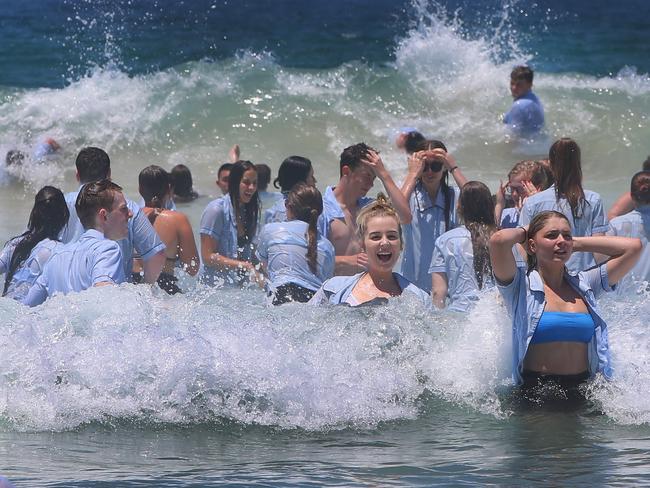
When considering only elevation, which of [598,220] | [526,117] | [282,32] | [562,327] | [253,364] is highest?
[282,32]

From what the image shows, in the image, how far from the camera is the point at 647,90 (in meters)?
18.7

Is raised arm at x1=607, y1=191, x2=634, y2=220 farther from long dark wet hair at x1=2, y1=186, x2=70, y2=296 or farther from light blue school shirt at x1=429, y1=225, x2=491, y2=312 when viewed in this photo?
long dark wet hair at x1=2, y1=186, x2=70, y2=296

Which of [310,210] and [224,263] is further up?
[310,210]

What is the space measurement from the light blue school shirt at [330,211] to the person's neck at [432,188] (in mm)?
390

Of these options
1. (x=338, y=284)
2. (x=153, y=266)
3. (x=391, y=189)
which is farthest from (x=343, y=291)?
(x=153, y=266)

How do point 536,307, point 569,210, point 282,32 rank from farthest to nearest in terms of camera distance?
point 282,32, point 569,210, point 536,307

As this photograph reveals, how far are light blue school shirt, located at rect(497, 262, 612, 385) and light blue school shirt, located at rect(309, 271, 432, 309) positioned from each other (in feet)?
2.31

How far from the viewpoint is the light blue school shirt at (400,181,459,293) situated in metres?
8.65

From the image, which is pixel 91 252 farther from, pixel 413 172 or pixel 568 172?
pixel 568 172

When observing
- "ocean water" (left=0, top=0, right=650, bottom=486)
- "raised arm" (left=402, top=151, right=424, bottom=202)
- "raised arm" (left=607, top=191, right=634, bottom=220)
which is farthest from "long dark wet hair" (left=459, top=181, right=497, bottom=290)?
"raised arm" (left=607, top=191, right=634, bottom=220)

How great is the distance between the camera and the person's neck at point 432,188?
340 inches

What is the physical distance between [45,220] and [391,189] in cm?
230

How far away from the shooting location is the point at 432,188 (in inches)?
340

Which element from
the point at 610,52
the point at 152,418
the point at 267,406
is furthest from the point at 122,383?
the point at 610,52
